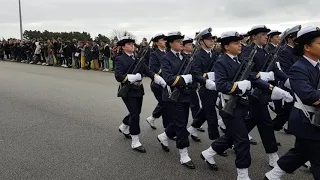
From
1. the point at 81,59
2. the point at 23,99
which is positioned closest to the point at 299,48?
the point at 23,99

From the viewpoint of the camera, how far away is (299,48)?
3.49 meters

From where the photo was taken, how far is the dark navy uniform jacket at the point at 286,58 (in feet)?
18.0

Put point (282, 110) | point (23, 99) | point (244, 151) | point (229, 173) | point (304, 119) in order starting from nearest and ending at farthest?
point (304, 119)
point (244, 151)
point (229, 173)
point (282, 110)
point (23, 99)

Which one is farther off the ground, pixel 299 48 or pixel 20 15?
pixel 20 15

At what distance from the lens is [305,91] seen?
10.5ft

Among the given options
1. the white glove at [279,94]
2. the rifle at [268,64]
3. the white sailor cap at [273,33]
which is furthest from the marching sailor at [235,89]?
the white sailor cap at [273,33]

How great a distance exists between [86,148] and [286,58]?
3576 mm

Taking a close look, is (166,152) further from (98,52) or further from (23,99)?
Result: (98,52)

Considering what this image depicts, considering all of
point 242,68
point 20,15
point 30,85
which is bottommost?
point 30,85

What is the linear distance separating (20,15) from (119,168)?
30.6 meters

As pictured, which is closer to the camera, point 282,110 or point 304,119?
point 304,119

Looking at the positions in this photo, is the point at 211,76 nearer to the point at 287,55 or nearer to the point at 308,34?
the point at 287,55

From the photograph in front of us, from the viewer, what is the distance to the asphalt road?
4.63 m

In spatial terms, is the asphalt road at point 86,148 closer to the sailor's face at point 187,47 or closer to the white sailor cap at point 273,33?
the sailor's face at point 187,47
